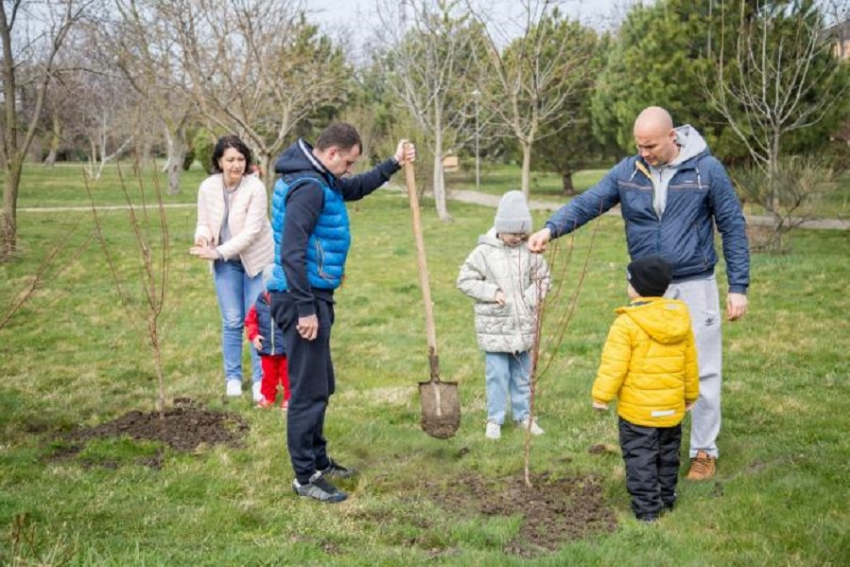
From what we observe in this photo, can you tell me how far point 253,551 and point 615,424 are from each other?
9.36 ft

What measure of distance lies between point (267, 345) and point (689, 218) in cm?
325

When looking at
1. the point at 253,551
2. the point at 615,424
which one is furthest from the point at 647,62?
the point at 253,551

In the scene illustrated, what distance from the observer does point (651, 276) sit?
4055mm

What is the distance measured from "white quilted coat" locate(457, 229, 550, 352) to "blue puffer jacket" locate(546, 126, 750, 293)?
38.3 inches

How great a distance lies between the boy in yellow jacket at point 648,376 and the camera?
401cm

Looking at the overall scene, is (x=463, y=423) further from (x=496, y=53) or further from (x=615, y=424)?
(x=496, y=53)

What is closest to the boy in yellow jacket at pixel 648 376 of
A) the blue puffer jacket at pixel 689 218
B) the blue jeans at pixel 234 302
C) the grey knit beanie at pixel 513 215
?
the blue puffer jacket at pixel 689 218

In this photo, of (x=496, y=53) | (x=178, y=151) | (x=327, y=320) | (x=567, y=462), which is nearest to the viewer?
(x=327, y=320)

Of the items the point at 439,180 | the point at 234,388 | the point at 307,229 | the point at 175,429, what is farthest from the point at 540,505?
the point at 439,180

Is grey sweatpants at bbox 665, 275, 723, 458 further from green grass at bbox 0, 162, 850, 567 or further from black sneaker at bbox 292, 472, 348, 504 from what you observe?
black sneaker at bbox 292, 472, 348, 504

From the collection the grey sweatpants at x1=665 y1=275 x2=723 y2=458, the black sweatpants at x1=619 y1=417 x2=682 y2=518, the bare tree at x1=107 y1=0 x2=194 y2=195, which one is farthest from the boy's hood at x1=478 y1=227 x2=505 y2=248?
the bare tree at x1=107 y1=0 x2=194 y2=195

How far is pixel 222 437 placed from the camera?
542cm

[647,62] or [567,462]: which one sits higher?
[647,62]

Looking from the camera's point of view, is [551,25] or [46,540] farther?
[551,25]
